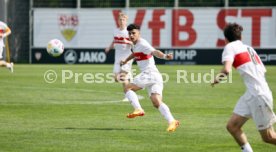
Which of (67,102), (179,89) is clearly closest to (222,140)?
(67,102)

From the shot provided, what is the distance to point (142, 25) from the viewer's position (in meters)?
43.7

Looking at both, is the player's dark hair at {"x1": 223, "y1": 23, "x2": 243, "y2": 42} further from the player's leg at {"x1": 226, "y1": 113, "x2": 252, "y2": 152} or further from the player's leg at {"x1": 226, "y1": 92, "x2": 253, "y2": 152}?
the player's leg at {"x1": 226, "y1": 113, "x2": 252, "y2": 152}

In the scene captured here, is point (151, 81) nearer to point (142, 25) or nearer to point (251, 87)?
point (251, 87)

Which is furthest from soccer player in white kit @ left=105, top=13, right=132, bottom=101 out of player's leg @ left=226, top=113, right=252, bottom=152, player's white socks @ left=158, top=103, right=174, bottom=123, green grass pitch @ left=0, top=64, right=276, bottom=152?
player's leg @ left=226, top=113, right=252, bottom=152

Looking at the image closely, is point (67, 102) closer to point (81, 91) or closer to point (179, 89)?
point (81, 91)

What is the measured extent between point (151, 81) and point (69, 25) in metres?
30.9

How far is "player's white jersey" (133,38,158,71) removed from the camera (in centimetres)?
1402

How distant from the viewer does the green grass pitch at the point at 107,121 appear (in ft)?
37.5

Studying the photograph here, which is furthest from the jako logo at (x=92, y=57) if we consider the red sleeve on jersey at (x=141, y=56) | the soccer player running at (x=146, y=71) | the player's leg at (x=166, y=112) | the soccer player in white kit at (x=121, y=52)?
the player's leg at (x=166, y=112)

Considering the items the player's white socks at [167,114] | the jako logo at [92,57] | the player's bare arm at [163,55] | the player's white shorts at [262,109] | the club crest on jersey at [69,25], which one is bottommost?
the jako logo at [92,57]

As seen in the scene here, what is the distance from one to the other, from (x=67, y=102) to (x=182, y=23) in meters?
24.6

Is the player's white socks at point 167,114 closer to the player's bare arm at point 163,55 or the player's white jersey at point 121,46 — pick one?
the player's bare arm at point 163,55

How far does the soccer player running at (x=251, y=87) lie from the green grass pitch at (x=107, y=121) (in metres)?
1.59

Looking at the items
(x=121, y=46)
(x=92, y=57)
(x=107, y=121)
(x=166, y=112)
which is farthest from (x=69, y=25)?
(x=166, y=112)
